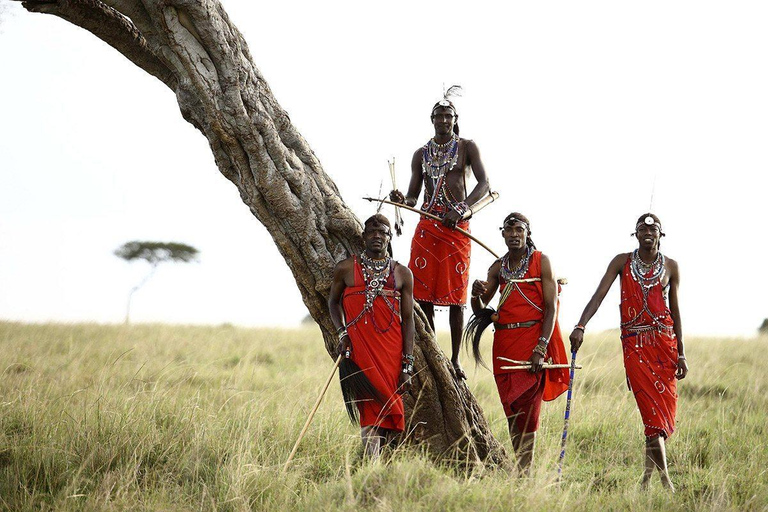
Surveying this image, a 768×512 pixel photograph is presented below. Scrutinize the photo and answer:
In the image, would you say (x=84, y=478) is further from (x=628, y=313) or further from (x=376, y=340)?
(x=628, y=313)

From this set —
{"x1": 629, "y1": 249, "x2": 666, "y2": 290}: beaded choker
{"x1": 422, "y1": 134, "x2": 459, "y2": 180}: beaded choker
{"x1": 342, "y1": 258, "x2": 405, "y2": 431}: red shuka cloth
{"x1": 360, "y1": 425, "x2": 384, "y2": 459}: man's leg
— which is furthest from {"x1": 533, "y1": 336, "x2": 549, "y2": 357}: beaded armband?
{"x1": 422, "y1": 134, "x2": 459, "y2": 180}: beaded choker

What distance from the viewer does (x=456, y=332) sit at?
608cm

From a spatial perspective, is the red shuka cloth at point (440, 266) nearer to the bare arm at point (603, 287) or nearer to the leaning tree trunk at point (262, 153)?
the leaning tree trunk at point (262, 153)

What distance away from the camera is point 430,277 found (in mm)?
6125

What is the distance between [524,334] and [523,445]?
2.79 feet

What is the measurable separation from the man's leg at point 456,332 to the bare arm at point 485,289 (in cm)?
23

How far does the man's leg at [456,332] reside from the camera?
604 cm

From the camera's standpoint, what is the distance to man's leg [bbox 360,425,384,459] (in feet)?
17.5

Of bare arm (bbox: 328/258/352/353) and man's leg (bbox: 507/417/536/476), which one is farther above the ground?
bare arm (bbox: 328/258/352/353)

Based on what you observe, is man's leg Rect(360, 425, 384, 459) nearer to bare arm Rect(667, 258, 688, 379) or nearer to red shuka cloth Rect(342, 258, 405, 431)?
red shuka cloth Rect(342, 258, 405, 431)

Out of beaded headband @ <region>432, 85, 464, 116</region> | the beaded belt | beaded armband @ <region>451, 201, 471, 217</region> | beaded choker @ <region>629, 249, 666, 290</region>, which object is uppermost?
beaded headband @ <region>432, 85, 464, 116</region>

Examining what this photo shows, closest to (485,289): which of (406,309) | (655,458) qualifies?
(406,309)

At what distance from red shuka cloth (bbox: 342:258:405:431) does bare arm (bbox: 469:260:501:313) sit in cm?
69

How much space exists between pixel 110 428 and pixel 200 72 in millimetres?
2760
